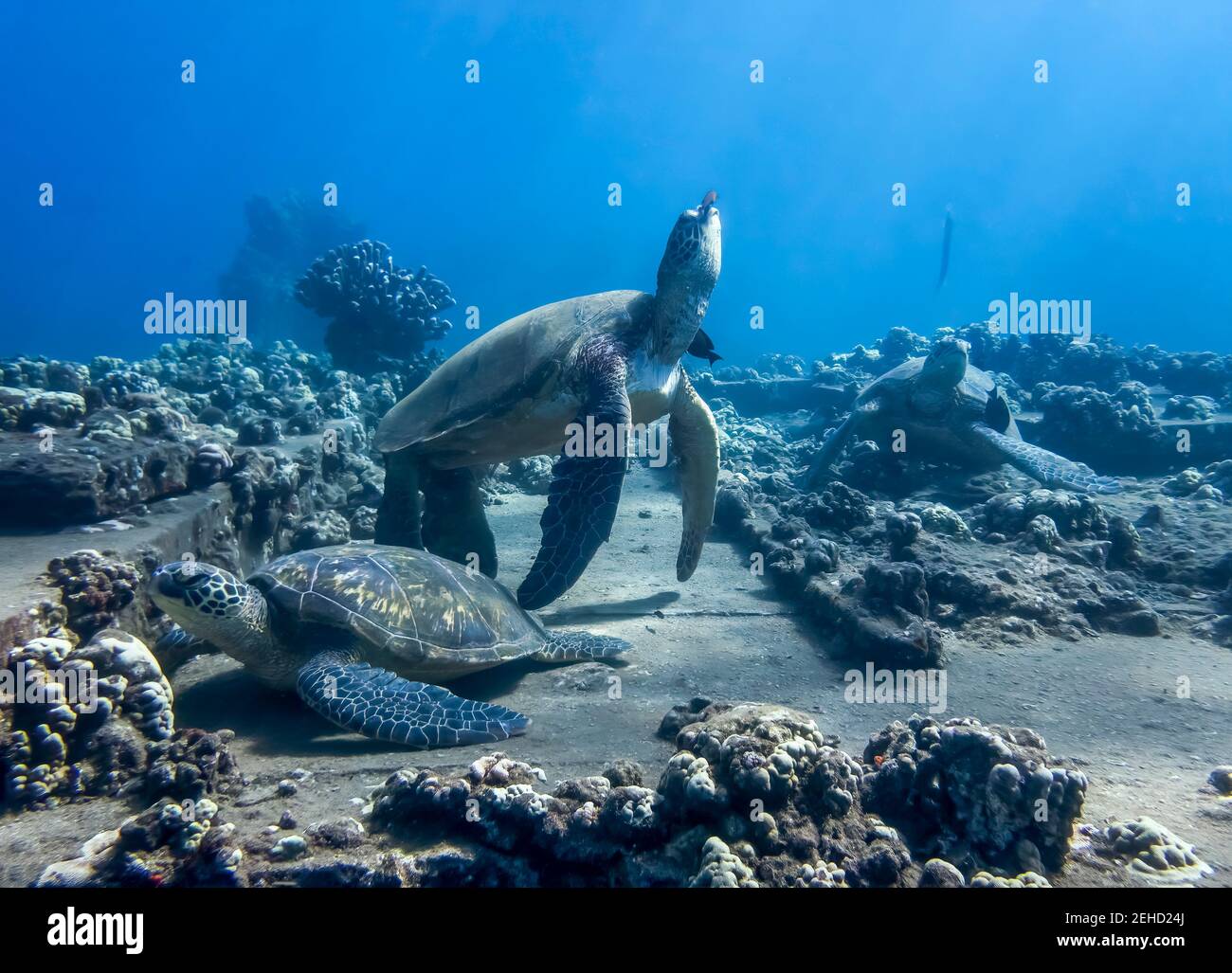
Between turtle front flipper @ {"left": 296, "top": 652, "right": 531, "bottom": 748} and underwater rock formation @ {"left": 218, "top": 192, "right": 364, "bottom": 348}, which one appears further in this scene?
underwater rock formation @ {"left": 218, "top": 192, "right": 364, "bottom": 348}

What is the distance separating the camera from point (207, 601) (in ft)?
12.9

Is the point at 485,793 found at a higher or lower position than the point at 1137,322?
lower

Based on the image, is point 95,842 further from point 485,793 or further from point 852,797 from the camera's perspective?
point 852,797

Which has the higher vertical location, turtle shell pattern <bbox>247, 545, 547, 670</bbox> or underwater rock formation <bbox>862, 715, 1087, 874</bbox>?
turtle shell pattern <bbox>247, 545, 547, 670</bbox>

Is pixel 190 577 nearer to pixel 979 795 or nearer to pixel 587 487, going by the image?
pixel 587 487

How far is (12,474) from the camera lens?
538cm

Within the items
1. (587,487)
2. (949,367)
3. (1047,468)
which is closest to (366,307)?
(587,487)

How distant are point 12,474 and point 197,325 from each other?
423 centimetres

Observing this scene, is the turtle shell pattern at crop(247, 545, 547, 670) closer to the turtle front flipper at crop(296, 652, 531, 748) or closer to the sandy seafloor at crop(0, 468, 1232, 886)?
the turtle front flipper at crop(296, 652, 531, 748)

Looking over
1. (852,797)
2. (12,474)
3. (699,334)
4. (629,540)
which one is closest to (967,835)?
(852,797)

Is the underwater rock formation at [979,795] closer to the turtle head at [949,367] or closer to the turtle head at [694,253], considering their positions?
the turtle head at [694,253]

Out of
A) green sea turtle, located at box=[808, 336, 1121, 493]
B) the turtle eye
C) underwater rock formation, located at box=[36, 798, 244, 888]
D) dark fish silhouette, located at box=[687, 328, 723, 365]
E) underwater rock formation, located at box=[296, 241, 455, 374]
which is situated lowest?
underwater rock formation, located at box=[36, 798, 244, 888]

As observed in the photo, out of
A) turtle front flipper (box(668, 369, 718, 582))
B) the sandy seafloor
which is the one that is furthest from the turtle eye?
turtle front flipper (box(668, 369, 718, 582))

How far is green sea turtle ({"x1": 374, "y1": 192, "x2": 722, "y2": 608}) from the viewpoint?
19.1ft
